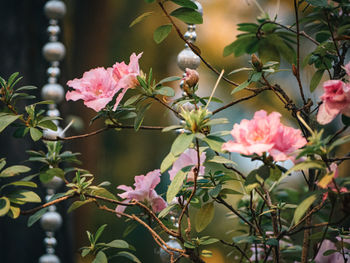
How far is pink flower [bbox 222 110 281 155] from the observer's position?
522 millimetres

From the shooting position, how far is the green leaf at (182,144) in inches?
21.2

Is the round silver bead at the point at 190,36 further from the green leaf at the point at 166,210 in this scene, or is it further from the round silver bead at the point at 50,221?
the round silver bead at the point at 50,221

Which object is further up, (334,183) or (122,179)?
(334,183)

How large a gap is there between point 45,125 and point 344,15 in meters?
0.55

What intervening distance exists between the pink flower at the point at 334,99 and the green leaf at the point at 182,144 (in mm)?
164

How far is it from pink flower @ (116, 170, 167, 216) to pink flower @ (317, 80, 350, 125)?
278mm

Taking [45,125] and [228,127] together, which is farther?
[228,127]

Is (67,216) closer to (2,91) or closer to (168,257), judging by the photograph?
(168,257)

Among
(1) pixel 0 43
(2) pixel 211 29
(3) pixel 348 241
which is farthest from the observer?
(2) pixel 211 29

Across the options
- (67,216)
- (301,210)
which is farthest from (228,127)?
(301,210)

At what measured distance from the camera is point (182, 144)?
545mm

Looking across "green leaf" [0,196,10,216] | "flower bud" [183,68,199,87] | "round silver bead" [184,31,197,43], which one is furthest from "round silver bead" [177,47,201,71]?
"green leaf" [0,196,10,216]

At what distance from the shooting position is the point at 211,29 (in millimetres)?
1996

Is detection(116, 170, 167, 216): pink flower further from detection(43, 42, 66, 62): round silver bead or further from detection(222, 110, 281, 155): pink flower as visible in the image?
detection(43, 42, 66, 62): round silver bead
